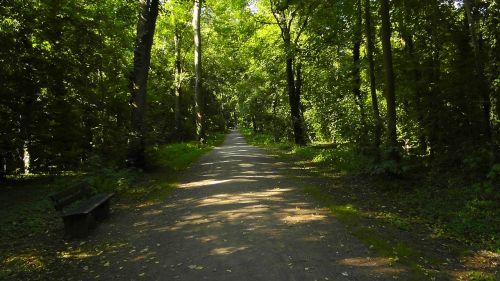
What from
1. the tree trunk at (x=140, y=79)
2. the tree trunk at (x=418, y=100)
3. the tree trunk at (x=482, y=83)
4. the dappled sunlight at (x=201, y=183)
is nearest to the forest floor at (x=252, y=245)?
the dappled sunlight at (x=201, y=183)

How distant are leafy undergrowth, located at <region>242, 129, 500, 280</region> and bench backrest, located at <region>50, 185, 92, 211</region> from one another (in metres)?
5.35

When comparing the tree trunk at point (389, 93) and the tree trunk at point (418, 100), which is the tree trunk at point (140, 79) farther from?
the tree trunk at point (418, 100)

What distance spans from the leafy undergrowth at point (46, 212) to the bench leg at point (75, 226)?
7.5 inches

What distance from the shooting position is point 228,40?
89.6 ft

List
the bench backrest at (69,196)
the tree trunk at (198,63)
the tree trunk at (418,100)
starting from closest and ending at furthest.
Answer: the bench backrest at (69,196) < the tree trunk at (418,100) < the tree trunk at (198,63)

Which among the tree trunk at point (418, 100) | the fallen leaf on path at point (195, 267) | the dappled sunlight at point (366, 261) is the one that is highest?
the tree trunk at point (418, 100)

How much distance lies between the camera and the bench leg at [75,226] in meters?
7.17

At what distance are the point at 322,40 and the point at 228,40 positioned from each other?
11.3 m

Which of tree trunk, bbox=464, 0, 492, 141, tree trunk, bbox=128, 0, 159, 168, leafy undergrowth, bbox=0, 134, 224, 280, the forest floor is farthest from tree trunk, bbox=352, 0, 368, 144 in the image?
tree trunk, bbox=128, 0, 159, 168

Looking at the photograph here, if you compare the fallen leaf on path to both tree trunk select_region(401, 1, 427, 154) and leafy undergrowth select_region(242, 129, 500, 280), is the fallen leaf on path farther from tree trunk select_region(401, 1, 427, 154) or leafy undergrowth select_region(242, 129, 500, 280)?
tree trunk select_region(401, 1, 427, 154)

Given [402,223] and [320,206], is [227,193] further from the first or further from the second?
[402,223]

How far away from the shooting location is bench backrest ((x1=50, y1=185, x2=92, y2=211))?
753 cm

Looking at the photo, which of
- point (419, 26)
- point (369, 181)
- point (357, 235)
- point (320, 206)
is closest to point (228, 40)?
point (419, 26)

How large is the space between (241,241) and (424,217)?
3.66 meters
